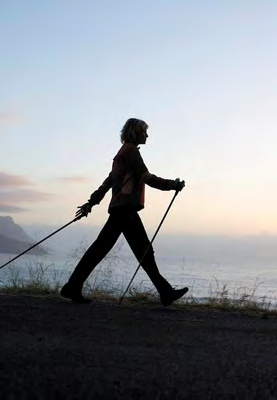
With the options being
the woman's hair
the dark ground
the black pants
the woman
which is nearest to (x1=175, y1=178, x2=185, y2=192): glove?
the woman

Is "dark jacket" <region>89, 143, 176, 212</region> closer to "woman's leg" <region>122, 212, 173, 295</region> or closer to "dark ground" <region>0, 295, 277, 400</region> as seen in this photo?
"woman's leg" <region>122, 212, 173, 295</region>

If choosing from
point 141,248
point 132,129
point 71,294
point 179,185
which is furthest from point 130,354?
point 132,129

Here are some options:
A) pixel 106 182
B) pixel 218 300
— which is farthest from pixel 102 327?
pixel 218 300

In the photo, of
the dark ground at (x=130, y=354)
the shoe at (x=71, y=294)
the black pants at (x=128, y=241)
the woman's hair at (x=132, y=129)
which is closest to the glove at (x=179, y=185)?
the black pants at (x=128, y=241)

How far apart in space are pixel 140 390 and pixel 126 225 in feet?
13.8

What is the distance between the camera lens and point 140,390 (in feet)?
10.2

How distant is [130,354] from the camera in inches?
161

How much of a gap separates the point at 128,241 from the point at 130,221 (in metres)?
0.23

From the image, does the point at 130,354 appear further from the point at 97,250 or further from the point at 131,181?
the point at 131,181

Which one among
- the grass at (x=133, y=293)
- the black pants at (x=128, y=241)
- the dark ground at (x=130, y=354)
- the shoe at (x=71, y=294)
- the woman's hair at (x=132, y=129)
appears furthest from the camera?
the grass at (x=133, y=293)

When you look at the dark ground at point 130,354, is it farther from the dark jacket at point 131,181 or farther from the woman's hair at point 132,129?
the woman's hair at point 132,129

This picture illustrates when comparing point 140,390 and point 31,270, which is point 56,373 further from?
point 31,270

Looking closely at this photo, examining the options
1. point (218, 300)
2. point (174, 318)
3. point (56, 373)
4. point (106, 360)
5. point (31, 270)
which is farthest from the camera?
point (31, 270)

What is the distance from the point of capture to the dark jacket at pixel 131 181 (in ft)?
23.7
